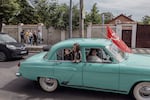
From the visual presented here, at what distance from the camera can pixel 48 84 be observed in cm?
662

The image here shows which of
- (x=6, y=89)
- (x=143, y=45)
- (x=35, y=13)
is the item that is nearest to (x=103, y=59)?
(x=6, y=89)

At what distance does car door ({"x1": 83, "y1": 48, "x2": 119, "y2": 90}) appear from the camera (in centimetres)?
575

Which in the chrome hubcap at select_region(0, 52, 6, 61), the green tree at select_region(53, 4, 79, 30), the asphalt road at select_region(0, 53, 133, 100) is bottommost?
the asphalt road at select_region(0, 53, 133, 100)

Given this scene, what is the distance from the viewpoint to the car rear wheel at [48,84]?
21.4 feet

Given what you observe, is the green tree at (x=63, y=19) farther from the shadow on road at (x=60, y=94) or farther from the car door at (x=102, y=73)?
the car door at (x=102, y=73)

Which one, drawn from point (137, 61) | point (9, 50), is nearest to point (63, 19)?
point (9, 50)

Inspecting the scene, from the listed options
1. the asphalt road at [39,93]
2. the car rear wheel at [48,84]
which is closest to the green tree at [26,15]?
the asphalt road at [39,93]

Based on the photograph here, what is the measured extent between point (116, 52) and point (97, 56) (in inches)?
20.6

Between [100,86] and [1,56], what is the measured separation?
24.5 feet

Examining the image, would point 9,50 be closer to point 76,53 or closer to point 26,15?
point 76,53

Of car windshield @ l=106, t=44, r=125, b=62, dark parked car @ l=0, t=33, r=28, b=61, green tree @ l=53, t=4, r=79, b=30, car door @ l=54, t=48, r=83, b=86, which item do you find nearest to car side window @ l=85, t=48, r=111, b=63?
car windshield @ l=106, t=44, r=125, b=62

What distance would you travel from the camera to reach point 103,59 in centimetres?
598

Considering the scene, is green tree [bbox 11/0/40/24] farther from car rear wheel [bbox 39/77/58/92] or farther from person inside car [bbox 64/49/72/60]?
person inside car [bbox 64/49/72/60]

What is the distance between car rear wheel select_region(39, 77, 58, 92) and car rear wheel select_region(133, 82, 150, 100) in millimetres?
2168
